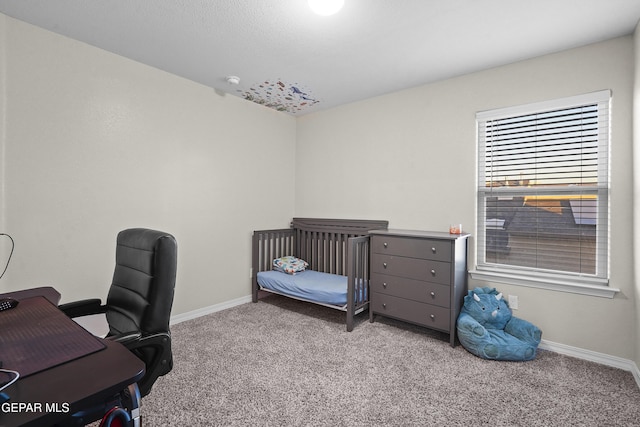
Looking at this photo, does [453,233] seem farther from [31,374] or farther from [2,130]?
[2,130]

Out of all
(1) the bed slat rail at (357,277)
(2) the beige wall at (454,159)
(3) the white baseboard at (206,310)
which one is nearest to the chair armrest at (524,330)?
(2) the beige wall at (454,159)

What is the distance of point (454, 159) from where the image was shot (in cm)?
292

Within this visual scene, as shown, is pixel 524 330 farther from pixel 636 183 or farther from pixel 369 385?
pixel 369 385

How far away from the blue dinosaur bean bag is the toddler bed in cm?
96

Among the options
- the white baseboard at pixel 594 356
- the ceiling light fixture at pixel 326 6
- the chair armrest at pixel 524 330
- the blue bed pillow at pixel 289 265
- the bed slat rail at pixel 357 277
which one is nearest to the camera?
the ceiling light fixture at pixel 326 6

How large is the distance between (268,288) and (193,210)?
1170 millimetres

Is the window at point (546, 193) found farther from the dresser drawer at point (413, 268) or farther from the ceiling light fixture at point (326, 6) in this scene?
the ceiling light fixture at point (326, 6)

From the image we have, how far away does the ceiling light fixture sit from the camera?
184 cm

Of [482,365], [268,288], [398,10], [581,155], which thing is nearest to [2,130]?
[268,288]

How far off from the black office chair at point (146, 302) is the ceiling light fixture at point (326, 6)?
5.24 ft

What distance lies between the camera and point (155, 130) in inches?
111

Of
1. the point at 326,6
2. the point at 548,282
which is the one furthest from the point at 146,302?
the point at 548,282

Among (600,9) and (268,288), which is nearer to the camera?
(600,9)

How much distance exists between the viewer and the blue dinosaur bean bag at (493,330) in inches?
89.3
